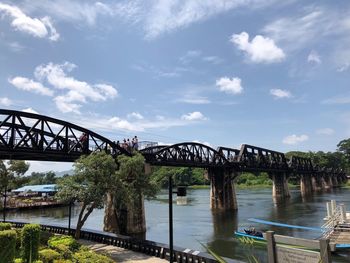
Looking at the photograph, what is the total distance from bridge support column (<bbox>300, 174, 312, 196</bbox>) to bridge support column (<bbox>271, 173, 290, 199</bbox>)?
26230 mm

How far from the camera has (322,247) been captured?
7.45m

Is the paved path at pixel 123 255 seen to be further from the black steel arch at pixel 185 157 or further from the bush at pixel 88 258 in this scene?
the black steel arch at pixel 185 157

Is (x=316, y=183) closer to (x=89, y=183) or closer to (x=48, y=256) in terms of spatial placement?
(x=89, y=183)

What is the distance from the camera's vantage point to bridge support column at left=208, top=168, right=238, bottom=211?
86500 mm

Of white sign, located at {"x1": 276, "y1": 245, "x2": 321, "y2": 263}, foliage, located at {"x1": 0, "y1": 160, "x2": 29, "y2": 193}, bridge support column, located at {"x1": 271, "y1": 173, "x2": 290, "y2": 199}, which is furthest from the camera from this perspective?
bridge support column, located at {"x1": 271, "y1": 173, "x2": 290, "y2": 199}

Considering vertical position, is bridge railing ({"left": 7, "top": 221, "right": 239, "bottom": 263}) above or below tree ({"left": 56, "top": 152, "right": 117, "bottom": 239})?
below

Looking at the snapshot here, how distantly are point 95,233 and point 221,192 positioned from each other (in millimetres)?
63291

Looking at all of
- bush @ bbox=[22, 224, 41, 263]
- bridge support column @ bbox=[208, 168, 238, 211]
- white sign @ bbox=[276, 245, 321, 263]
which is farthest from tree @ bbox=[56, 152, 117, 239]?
bridge support column @ bbox=[208, 168, 238, 211]

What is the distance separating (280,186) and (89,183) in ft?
356

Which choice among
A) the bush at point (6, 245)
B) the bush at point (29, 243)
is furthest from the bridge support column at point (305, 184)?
the bush at point (6, 245)

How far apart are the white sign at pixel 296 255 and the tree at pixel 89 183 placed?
23.1m

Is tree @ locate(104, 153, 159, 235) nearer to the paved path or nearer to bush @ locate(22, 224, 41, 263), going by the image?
the paved path

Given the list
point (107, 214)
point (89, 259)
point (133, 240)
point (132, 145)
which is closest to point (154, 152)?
point (132, 145)

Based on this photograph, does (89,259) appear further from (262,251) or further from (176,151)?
(176,151)
